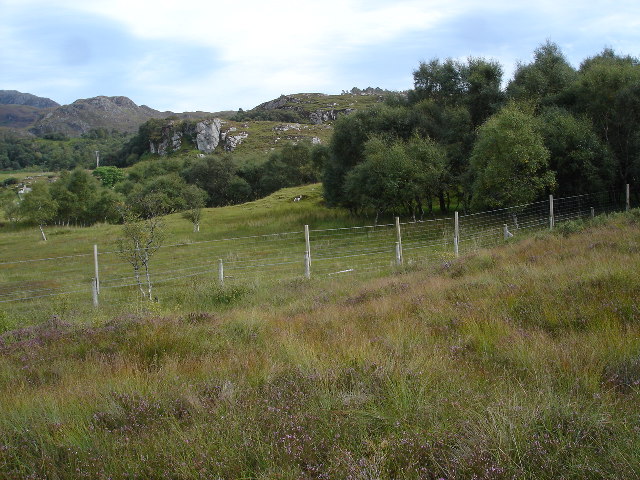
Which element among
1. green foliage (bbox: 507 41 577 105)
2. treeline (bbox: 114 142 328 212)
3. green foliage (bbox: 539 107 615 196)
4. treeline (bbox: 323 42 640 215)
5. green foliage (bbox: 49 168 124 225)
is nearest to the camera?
treeline (bbox: 323 42 640 215)

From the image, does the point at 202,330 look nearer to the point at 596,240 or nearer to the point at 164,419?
the point at 164,419

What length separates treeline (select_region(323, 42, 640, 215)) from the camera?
23.4m

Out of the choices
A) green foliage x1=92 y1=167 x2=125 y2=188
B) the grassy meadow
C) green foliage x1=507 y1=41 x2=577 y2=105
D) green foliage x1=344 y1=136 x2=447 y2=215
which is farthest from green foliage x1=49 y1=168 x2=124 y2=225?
the grassy meadow

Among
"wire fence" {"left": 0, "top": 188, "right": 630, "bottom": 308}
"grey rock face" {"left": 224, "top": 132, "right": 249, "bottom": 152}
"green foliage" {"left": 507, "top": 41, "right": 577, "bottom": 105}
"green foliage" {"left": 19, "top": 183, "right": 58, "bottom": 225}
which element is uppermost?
"grey rock face" {"left": 224, "top": 132, "right": 249, "bottom": 152}

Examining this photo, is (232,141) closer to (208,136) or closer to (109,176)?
(208,136)

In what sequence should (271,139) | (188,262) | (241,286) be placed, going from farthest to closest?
(271,139)
(188,262)
(241,286)

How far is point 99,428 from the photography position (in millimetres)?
3502

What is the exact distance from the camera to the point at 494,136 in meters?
23.4

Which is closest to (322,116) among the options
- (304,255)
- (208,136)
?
(208,136)

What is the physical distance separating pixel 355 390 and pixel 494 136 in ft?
73.8

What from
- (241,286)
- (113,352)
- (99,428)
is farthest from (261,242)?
(99,428)

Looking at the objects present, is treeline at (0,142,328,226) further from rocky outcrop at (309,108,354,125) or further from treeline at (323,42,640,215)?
rocky outcrop at (309,108,354,125)

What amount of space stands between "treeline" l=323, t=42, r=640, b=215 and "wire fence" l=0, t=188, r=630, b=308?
4.44 ft

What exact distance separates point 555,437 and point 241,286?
10612 mm
